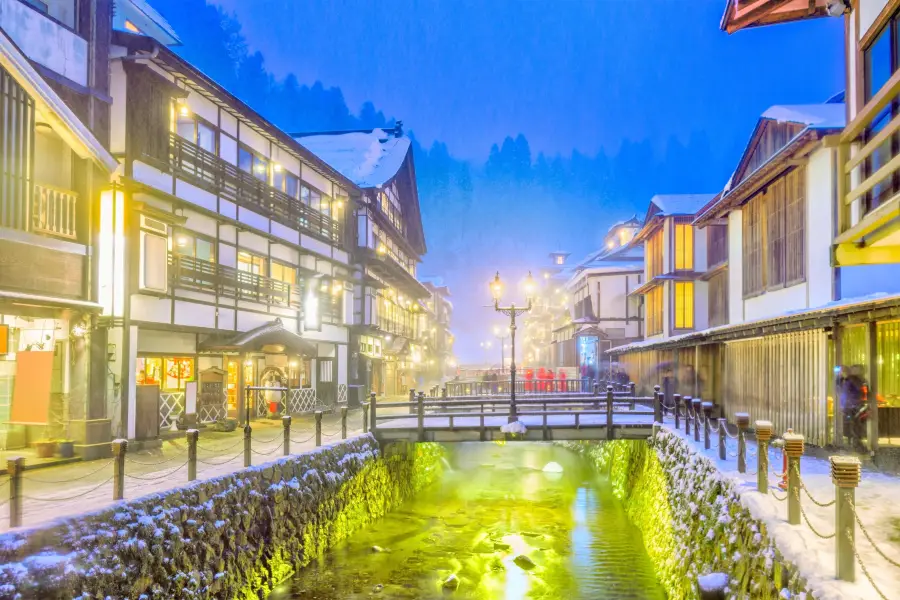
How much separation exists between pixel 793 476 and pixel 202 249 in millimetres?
18783

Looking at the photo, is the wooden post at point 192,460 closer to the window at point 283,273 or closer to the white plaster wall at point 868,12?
the white plaster wall at point 868,12

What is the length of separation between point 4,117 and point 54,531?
383 inches

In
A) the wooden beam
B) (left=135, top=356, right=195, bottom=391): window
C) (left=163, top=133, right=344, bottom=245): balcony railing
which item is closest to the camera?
the wooden beam

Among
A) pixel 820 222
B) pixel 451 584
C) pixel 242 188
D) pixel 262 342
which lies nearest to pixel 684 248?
pixel 820 222

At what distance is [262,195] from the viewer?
2383cm

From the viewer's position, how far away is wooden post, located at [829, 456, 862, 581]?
5902 millimetres

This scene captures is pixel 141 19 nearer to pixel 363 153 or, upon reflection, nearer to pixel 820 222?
pixel 363 153

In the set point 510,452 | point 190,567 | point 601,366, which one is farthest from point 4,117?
point 601,366

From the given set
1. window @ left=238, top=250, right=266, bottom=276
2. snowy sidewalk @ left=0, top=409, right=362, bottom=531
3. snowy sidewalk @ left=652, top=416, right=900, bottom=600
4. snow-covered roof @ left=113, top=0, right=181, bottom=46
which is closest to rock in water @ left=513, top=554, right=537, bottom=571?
snowy sidewalk @ left=652, top=416, right=900, bottom=600

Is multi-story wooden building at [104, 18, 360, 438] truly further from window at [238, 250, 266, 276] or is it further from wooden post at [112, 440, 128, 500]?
wooden post at [112, 440, 128, 500]

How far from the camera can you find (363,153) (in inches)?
1617

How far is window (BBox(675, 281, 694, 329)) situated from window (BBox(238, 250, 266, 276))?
21829mm

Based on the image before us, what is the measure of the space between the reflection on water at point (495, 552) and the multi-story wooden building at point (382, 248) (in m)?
14.3

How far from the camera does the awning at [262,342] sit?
2092 centimetres
